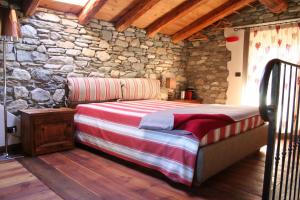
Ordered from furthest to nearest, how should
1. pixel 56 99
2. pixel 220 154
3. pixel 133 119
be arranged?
pixel 56 99 < pixel 133 119 < pixel 220 154

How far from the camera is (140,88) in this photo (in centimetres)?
479

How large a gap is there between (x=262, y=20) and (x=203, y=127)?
3.58m

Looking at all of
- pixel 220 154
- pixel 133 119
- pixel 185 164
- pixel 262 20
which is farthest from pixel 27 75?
pixel 262 20

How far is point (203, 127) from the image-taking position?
224 cm

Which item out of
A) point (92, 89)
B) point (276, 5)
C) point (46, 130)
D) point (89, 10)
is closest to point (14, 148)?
point (46, 130)

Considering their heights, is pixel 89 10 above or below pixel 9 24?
above

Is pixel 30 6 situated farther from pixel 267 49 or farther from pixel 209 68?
pixel 267 49

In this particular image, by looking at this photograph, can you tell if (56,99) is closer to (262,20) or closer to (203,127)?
(203,127)

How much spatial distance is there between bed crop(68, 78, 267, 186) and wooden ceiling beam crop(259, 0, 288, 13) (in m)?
2.17

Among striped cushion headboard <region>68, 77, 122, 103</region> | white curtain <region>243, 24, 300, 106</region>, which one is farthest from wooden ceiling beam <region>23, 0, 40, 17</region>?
white curtain <region>243, 24, 300, 106</region>

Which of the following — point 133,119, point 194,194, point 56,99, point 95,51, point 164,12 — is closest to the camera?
point 194,194

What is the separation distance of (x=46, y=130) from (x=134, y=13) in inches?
94.3

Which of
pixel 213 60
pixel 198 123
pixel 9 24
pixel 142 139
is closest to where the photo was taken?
pixel 198 123

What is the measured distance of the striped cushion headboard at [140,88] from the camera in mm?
4570
